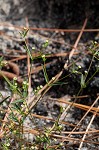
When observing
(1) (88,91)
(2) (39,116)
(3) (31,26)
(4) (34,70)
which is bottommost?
(2) (39,116)

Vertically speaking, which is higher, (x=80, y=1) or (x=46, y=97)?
(x=80, y=1)

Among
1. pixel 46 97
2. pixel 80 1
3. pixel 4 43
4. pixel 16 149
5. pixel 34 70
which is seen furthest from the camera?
pixel 80 1

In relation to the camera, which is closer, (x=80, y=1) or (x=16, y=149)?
(x=16, y=149)

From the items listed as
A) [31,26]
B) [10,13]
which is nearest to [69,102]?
[31,26]

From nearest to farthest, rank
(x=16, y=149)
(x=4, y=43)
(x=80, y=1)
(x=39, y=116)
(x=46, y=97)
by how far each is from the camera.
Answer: (x=16, y=149), (x=39, y=116), (x=46, y=97), (x=4, y=43), (x=80, y=1)

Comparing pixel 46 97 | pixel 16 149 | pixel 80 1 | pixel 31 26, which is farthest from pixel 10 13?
pixel 16 149

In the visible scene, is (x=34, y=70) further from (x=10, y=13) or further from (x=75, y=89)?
(x=10, y=13)

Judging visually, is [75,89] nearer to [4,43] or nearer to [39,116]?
[39,116]
